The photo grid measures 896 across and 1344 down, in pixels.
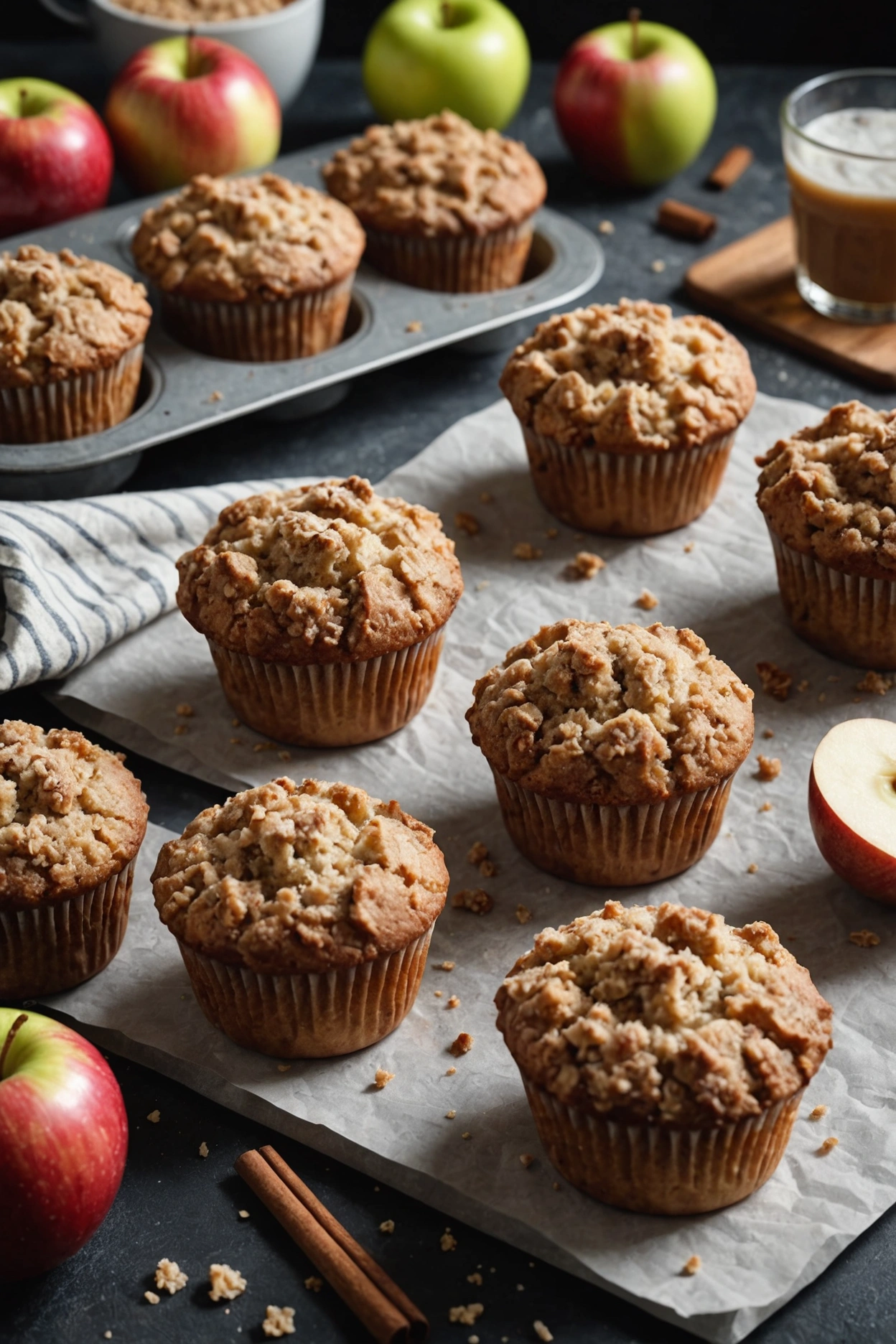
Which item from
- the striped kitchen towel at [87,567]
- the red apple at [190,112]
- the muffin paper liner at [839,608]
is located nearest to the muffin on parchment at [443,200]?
the red apple at [190,112]

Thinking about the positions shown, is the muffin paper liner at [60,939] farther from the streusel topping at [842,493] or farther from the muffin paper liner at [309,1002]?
the streusel topping at [842,493]

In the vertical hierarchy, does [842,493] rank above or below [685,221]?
above

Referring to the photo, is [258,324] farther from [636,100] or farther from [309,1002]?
[309,1002]

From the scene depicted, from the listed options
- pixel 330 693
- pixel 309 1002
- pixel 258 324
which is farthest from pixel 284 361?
pixel 309 1002

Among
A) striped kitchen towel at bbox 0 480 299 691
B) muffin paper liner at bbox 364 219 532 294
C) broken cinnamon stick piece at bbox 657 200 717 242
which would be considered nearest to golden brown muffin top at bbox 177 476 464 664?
striped kitchen towel at bbox 0 480 299 691

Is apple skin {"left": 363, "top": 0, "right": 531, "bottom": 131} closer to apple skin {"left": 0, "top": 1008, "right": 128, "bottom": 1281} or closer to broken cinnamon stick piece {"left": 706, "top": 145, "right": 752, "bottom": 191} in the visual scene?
broken cinnamon stick piece {"left": 706, "top": 145, "right": 752, "bottom": 191}

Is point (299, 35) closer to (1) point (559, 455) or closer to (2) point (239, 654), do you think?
(1) point (559, 455)

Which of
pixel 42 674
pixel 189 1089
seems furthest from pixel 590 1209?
pixel 42 674
